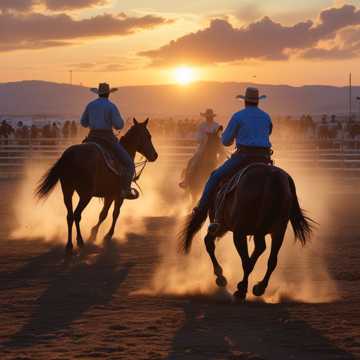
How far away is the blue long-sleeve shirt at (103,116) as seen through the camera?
13.1 meters

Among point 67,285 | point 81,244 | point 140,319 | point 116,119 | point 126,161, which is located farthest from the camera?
point 126,161

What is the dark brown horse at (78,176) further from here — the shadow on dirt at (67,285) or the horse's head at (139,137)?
the horse's head at (139,137)

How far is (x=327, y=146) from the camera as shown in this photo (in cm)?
5103

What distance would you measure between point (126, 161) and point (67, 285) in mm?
4218

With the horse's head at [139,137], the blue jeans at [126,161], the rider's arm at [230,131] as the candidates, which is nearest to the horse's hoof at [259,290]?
the rider's arm at [230,131]

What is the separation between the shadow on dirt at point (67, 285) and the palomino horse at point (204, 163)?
3.13 meters

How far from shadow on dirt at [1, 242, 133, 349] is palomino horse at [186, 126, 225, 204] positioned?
123 inches

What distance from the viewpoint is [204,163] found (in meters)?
16.4

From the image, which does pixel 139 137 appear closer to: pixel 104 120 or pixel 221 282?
pixel 104 120

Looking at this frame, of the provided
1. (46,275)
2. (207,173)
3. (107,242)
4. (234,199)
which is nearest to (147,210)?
(207,173)

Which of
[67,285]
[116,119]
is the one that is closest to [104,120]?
[116,119]

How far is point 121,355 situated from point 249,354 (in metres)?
0.86

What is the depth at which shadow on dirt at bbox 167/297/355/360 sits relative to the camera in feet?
20.7

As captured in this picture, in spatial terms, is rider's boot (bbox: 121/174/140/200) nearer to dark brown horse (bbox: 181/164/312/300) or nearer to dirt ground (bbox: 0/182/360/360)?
dirt ground (bbox: 0/182/360/360)
